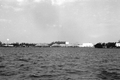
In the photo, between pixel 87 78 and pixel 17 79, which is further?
pixel 87 78

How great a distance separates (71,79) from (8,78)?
6.74 m

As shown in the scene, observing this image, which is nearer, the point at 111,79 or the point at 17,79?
the point at 17,79

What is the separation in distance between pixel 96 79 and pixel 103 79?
3.00ft

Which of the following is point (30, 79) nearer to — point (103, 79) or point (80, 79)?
point (80, 79)

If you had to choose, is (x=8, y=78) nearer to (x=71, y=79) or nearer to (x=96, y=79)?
(x=71, y=79)

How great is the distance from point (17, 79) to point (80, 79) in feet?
21.8

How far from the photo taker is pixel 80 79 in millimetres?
16109

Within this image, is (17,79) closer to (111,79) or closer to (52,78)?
(52,78)

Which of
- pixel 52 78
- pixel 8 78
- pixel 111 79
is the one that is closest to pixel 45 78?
pixel 52 78

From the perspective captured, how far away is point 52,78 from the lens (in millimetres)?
16547

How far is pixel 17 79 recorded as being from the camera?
51.3 ft

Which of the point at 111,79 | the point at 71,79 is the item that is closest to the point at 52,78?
the point at 71,79

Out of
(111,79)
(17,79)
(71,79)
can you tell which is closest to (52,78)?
(71,79)

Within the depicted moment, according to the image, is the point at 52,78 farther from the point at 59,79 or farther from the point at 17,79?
the point at 17,79
